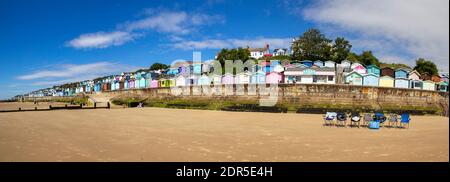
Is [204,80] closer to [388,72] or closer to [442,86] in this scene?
[388,72]

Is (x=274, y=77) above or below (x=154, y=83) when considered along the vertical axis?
above

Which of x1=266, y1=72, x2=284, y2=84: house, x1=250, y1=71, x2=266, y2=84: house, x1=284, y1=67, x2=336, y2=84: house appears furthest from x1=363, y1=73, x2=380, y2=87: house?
x1=250, y1=71, x2=266, y2=84: house

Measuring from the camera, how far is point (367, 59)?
2466 inches

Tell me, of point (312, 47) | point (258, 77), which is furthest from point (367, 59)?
point (258, 77)

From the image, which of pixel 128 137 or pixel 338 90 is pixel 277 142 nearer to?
pixel 128 137

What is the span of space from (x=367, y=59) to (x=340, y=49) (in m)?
6.14

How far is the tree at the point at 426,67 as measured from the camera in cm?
6039

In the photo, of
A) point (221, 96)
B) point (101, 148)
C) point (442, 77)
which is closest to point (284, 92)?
point (221, 96)

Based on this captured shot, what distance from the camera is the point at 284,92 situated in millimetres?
34250

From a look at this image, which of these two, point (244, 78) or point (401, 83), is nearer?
point (401, 83)

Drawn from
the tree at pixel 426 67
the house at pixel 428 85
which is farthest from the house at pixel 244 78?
the tree at pixel 426 67

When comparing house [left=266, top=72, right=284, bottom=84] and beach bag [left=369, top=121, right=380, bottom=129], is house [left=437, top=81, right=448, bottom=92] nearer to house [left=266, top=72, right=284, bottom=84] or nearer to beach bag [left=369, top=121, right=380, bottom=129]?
house [left=266, top=72, right=284, bottom=84]

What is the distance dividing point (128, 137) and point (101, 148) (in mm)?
2439
